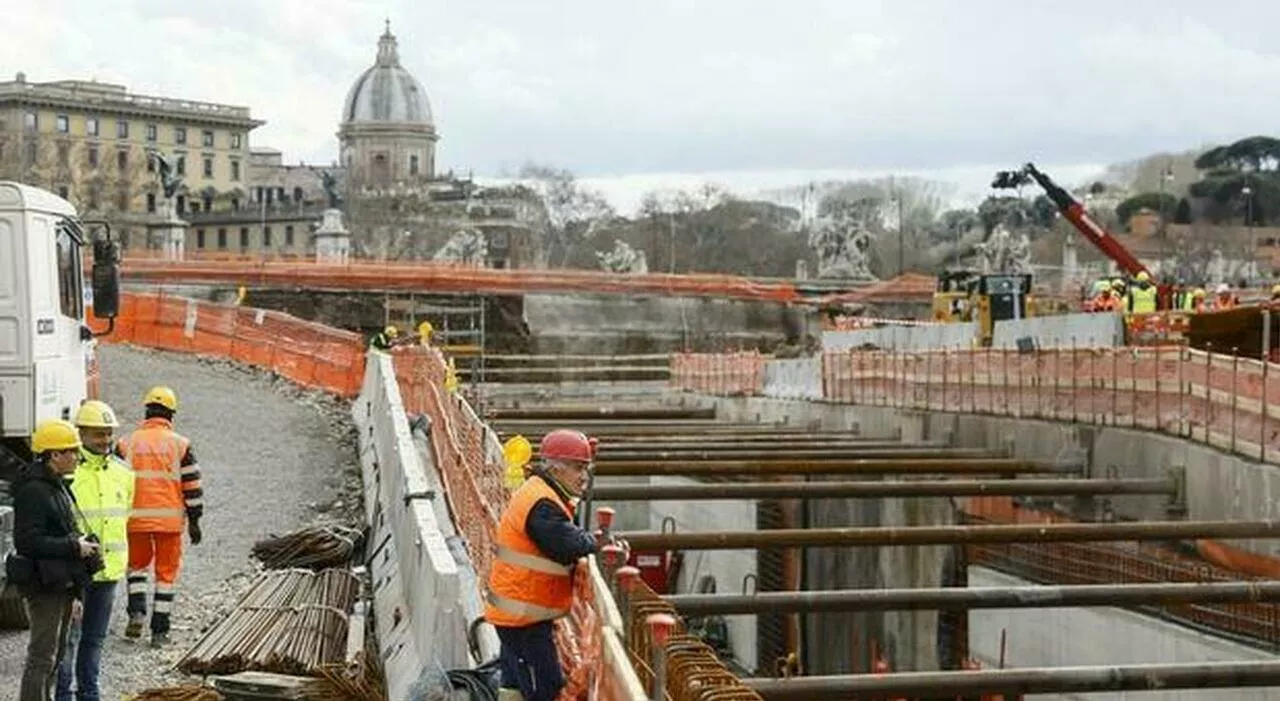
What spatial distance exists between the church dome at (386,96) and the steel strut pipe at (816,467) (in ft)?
503

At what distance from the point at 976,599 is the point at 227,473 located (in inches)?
440

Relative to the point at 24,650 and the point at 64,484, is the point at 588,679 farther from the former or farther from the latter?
the point at 24,650

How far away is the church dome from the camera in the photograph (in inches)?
6821

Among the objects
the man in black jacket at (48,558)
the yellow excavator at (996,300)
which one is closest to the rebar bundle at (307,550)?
the man in black jacket at (48,558)

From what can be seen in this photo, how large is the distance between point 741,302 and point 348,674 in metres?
58.0

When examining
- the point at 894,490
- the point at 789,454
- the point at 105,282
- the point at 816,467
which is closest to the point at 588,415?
the point at 789,454

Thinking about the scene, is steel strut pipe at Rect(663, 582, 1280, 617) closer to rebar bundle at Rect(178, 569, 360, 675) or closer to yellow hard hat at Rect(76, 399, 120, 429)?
rebar bundle at Rect(178, 569, 360, 675)

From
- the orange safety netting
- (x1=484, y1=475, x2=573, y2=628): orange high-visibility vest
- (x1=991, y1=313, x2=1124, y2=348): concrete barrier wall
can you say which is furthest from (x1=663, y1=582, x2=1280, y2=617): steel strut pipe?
the orange safety netting

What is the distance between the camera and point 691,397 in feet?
160

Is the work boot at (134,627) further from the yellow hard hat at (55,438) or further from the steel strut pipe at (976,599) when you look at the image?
the steel strut pipe at (976,599)

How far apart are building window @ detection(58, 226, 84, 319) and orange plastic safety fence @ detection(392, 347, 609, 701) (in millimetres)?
3399

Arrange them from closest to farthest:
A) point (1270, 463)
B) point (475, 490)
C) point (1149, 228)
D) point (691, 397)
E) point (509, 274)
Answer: point (475, 490)
point (1270, 463)
point (691, 397)
point (509, 274)
point (1149, 228)

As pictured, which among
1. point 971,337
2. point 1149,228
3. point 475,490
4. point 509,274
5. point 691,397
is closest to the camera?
point 475,490

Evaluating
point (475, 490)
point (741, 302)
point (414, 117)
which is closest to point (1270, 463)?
point (475, 490)
